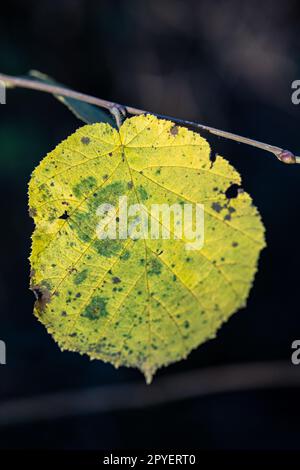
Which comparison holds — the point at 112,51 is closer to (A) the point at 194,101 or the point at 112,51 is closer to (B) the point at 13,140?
(A) the point at 194,101

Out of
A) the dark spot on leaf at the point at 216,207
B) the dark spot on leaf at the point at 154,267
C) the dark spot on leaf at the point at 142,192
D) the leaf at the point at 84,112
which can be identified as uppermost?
the leaf at the point at 84,112

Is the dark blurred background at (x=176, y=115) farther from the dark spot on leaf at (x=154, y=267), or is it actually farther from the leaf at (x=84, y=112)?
the dark spot on leaf at (x=154, y=267)

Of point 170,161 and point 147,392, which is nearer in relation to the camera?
point 170,161

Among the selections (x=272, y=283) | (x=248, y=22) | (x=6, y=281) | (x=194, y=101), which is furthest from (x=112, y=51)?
(x=272, y=283)

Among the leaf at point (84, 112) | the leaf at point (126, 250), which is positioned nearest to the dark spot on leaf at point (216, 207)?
the leaf at point (126, 250)

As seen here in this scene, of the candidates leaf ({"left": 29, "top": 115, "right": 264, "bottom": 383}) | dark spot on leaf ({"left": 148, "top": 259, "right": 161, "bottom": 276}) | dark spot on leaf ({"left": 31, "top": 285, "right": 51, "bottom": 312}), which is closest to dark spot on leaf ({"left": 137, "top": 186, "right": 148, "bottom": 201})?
leaf ({"left": 29, "top": 115, "right": 264, "bottom": 383})
